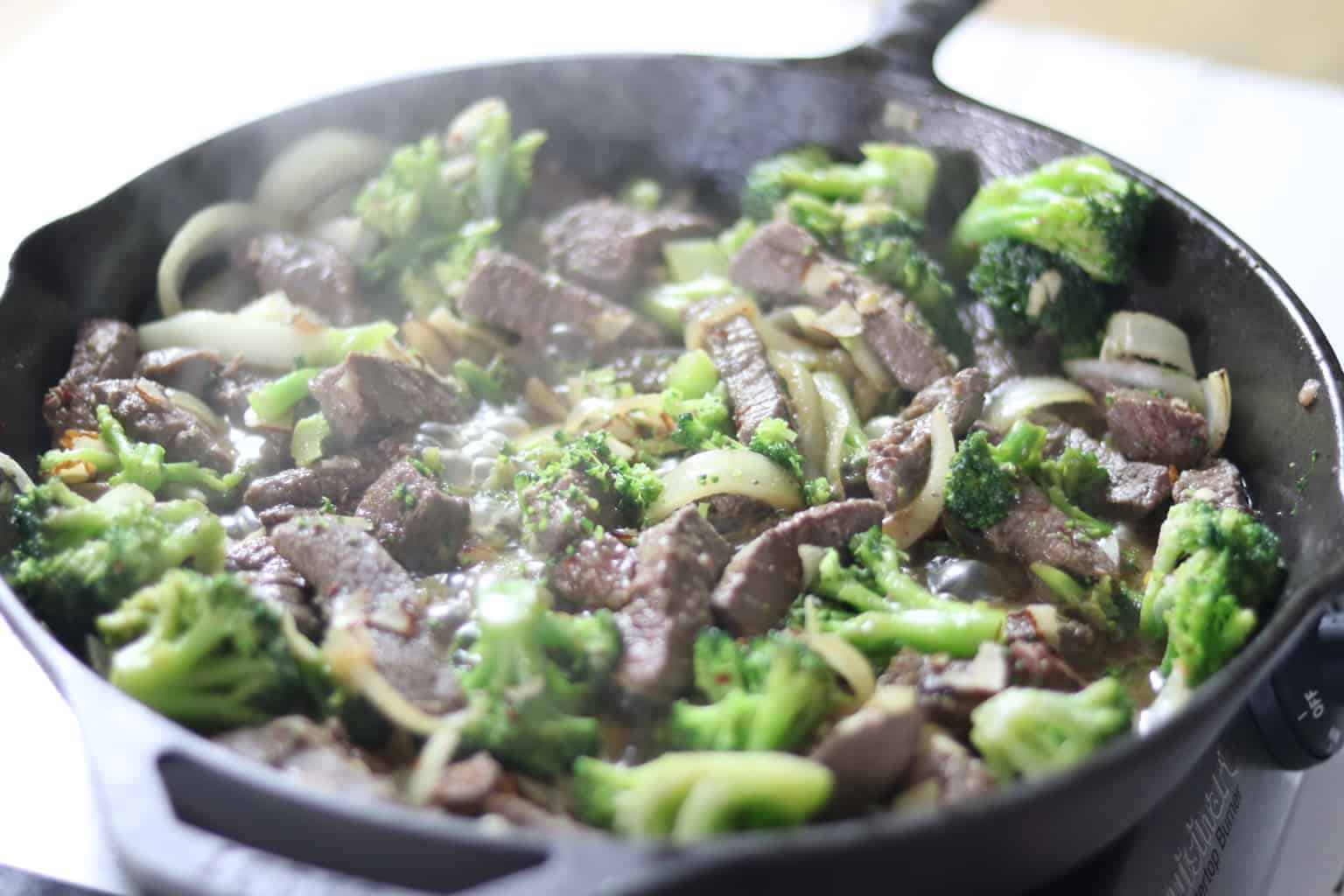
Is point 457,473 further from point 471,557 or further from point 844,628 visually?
point 844,628

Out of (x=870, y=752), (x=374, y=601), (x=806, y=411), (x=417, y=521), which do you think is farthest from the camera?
(x=806, y=411)

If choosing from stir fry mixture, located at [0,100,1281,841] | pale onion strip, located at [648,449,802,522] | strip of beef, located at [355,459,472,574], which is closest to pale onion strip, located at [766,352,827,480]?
Answer: stir fry mixture, located at [0,100,1281,841]

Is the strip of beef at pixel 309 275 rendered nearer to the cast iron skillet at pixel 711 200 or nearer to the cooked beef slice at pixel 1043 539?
the cast iron skillet at pixel 711 200

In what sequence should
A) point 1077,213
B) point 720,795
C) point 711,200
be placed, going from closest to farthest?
point 720,795 → point 1077,213 → point 711,200

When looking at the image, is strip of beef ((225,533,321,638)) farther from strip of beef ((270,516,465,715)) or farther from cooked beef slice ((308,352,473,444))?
cooked beef slice ((308,352,473,444))

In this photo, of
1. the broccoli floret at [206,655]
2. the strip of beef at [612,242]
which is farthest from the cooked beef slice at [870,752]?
the strip of beef at [612,242]

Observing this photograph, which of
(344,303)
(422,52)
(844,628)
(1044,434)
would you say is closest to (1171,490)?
(1044,434)

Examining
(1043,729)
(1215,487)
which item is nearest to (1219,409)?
(1215,487)

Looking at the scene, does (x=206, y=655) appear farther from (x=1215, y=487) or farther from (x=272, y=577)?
(x=1215, y=487)
